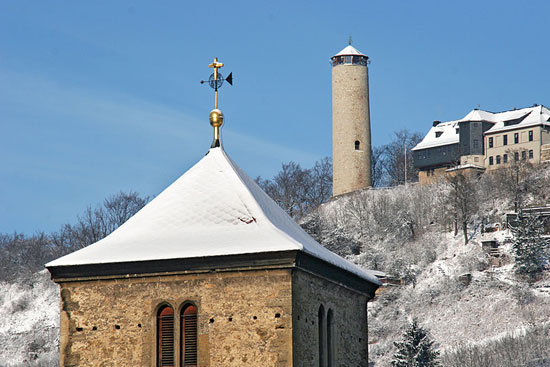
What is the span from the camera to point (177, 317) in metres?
17.9

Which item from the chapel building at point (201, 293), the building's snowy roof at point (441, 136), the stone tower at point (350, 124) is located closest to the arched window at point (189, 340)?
the chapel building at point (201, 293)

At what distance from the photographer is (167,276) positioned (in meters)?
18.1

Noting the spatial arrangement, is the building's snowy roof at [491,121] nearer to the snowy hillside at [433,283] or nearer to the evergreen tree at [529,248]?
the snowy hillside at [433,283]

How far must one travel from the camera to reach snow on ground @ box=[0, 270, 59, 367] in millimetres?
78938

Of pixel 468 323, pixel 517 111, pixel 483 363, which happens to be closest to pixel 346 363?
pixel 483 363

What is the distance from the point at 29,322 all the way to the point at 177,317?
68.4 metres

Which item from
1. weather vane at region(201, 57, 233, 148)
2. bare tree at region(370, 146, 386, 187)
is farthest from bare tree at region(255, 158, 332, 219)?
weather vane at region(201, 57, 233, 148)

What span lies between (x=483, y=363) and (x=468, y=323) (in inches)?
427

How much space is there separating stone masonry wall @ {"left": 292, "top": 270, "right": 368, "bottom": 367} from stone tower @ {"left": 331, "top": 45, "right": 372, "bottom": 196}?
260 feet

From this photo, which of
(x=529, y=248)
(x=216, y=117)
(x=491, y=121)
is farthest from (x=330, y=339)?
(x=491, y=121)

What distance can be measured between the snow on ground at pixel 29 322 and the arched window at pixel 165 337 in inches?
2213

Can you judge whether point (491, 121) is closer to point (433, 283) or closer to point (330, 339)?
point (433, 283)

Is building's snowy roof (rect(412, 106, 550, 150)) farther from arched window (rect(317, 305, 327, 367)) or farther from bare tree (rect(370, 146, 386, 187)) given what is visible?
arched window (rect(317, 305, 327, 367))

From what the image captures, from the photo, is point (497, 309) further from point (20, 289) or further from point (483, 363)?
point (20, 289)
